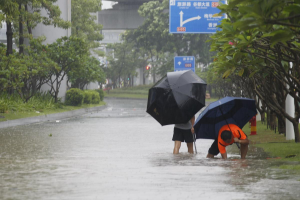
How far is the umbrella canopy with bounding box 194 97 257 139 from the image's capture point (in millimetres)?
11664

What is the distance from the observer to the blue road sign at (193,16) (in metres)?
34.3

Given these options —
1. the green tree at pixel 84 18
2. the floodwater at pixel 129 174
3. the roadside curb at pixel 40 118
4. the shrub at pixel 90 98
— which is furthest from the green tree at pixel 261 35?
the green tree at pixel 84 18

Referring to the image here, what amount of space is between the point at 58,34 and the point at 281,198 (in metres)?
33.1

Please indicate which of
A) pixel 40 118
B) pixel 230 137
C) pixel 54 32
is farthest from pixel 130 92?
pixel 230 137

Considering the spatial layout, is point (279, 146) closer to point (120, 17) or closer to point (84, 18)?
point (84, 18)

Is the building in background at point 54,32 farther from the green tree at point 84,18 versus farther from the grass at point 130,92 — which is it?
the grass at point 130,92

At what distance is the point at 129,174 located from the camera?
8961mm

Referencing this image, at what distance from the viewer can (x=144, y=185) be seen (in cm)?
773

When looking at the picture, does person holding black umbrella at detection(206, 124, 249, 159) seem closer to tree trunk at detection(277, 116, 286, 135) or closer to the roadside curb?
tree trunk at detection(277, 116, 286, 135)

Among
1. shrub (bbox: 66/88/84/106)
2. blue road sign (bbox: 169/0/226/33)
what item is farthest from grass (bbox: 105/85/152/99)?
blue road sign (bbox: 169/0/226/33)

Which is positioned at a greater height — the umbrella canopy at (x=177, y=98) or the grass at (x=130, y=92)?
the umbrella canopy at (x=177, y=98)

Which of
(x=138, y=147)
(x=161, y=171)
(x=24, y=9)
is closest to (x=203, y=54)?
(x=24, y=9)

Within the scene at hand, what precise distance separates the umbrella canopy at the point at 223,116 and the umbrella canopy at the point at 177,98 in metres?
0.24

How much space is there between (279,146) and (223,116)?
2.68 meters
